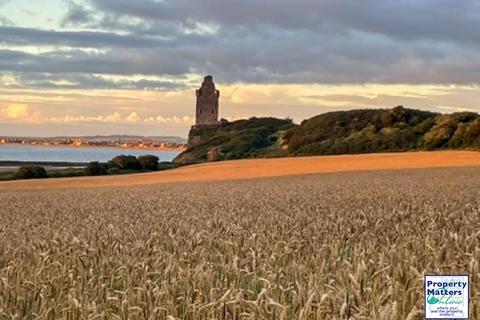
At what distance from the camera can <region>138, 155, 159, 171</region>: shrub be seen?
78.4m

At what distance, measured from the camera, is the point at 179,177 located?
2421 inches

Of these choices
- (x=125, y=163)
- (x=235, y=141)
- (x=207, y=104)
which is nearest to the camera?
(x=125, y=163)

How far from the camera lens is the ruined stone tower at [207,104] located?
488 feet

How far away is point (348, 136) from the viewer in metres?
92.7

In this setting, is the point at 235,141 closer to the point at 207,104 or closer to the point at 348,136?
the point at 348,136

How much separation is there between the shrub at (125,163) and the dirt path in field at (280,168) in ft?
31.5

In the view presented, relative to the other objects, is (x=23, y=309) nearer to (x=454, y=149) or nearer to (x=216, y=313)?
(x=216, y=313)

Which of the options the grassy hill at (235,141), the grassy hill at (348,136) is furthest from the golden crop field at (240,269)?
the grassy hill at (235,141)

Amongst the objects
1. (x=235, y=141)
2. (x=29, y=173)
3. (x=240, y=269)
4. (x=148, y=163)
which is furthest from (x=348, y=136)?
(x=240, y=269)

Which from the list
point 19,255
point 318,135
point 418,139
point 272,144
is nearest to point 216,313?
point 19,255

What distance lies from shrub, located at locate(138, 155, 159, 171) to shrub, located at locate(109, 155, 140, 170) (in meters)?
0.51

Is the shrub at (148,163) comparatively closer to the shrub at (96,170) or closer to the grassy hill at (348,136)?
the shrub at (96,170)

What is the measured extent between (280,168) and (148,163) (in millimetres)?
20408

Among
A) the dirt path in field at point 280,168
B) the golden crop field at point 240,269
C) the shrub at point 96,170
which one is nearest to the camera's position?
the golden crop field at point 240,269
